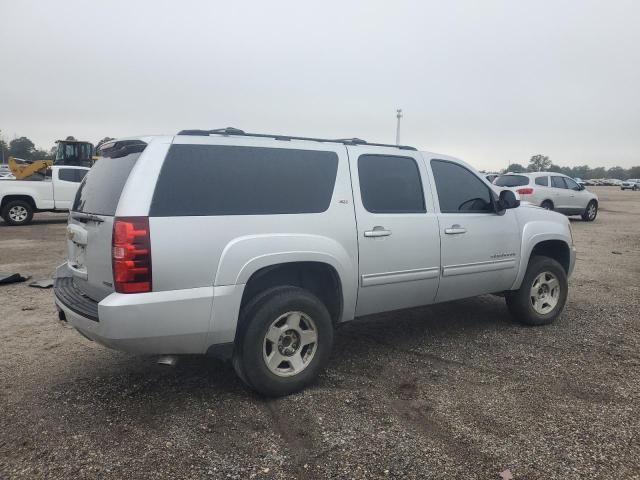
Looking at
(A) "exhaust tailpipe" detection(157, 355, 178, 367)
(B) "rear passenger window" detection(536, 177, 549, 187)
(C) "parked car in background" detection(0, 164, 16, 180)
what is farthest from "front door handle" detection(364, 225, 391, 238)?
(C) "parked car in background" detection(0, 164, 16, 180)

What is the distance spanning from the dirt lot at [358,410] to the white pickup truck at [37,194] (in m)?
11.8

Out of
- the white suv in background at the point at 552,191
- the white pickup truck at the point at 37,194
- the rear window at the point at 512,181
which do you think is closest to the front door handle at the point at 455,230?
the white suv in background at the point at 552,191

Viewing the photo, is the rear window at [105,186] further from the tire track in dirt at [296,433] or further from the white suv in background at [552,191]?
the white suv in background at [552,191]

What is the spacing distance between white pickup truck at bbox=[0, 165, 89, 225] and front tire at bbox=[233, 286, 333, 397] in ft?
46.4

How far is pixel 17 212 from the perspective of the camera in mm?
15477

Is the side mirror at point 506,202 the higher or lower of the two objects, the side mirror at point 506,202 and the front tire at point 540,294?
the higher

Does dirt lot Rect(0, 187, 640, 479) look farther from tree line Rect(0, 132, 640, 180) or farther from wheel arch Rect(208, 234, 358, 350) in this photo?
tree line Rect(0, 132, 640, 180)

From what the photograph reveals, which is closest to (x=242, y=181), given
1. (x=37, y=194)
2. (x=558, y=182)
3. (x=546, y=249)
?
(x=546, y=249)

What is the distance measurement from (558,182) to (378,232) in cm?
1605

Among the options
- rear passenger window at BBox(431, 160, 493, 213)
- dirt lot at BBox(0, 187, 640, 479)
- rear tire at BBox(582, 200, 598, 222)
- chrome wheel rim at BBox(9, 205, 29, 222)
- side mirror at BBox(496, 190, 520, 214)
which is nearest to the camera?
dirt lot at BBox(0, 187, 640, 479)

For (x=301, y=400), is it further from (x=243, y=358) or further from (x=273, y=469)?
(x=273, y=469)

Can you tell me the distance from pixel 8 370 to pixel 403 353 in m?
3.36

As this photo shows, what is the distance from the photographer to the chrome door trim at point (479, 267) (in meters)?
4.52

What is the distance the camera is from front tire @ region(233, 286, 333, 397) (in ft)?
11.0
